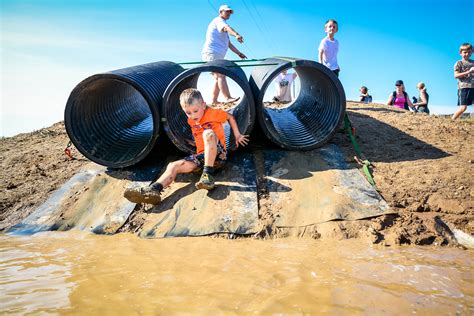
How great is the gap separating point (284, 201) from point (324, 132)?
54.9 inches

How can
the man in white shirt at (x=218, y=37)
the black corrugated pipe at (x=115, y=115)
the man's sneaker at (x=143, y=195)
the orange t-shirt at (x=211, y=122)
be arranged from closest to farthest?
the man's sneaker at (x=143, y=195), the orange t-shirt at (x=211, y=122), the black corrugated pipe at (x=115, y=115), the man in white shirt at (x=218, y=37)

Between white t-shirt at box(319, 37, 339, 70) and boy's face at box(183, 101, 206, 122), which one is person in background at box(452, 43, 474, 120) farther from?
boy's face at box(183, 101, 206, 122)

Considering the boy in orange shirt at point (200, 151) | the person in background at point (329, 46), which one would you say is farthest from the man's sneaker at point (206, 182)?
the person in background at point (329, 46)

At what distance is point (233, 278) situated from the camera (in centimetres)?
229

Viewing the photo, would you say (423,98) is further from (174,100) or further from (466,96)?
(174,100)

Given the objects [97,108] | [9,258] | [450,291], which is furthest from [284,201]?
[97,108]

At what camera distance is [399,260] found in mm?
2631

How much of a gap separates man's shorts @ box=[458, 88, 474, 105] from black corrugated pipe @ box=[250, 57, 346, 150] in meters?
2.87

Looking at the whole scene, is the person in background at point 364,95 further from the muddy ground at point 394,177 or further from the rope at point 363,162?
the rope at point 363,162

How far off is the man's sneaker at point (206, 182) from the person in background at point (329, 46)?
4.13 m

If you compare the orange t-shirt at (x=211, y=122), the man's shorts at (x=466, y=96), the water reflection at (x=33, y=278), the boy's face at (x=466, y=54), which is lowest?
the water reflection at (x=33, y=278)

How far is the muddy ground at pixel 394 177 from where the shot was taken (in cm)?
323

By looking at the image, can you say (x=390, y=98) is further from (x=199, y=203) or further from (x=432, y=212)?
(x=199, y=203)

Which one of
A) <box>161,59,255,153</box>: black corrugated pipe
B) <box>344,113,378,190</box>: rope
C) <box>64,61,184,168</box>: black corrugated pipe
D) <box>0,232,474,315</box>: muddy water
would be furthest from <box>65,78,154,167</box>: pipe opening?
<box>344,113,378,190</box>: rope
